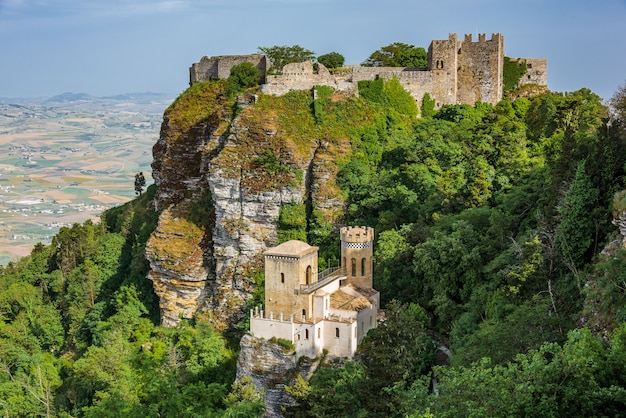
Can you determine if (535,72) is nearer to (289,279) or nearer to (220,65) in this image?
(220,65)

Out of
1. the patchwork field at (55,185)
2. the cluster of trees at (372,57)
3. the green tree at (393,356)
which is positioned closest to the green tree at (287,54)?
the cluster of trees at (372,57)

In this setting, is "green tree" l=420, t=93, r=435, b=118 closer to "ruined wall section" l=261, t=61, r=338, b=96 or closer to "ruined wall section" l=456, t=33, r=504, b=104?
"ruined wall section" l=456, t=33, r=504, b=104

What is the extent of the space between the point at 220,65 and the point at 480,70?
1643 cm

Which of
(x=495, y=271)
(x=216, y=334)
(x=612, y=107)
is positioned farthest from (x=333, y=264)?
(x=612, y=107)

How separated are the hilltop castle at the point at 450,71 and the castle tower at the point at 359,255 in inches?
563

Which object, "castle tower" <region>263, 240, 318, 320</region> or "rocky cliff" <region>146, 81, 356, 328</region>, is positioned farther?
"rocky cliff" <region>146, 81, 356, 328</region>

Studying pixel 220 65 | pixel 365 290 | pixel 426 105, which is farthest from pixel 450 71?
pixel 365 290

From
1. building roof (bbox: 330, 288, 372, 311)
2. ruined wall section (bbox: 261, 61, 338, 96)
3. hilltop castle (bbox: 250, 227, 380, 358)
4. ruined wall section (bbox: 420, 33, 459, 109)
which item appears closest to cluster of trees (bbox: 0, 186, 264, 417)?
hilltop castle (bbox: 250, 227, 380, 358)

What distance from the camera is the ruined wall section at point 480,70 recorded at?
48219 mm

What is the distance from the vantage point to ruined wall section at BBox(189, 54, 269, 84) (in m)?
47.9

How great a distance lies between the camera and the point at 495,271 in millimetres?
29531

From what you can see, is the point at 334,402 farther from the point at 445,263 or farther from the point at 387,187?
the point at 387,187

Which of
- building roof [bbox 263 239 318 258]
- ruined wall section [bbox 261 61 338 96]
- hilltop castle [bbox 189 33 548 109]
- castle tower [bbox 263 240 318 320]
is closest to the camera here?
castle tower [bbox 263 240 318 320]

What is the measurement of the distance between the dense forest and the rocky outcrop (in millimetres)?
783
